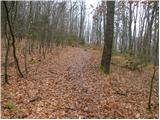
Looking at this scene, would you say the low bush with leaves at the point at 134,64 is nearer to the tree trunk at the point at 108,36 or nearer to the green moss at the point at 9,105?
the tree trunk at the point at 108,36

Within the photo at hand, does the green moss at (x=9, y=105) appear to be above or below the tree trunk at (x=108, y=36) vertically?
below

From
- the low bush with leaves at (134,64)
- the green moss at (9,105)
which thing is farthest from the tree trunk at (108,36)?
the green moss at (9,105)

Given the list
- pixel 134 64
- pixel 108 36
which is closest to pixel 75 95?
pixel 108 36

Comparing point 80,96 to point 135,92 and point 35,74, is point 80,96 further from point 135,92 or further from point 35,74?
point 35,74

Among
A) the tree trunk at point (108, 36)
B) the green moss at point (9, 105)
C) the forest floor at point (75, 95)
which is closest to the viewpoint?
the forest floor at point (75, 95)

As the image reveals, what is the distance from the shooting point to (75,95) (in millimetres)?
8359

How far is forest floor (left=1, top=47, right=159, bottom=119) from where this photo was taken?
23.2 ft

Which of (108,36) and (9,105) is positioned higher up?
(108,36)

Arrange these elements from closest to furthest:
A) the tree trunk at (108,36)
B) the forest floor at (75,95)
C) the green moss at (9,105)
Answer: the forest floor at (75,95)
the green moss at (9,105)
the tree trunk at (108,36)

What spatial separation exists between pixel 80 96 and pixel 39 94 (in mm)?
1273

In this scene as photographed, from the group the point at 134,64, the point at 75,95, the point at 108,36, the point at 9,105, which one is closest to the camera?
the point at 9,105

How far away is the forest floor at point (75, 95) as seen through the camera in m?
7.08

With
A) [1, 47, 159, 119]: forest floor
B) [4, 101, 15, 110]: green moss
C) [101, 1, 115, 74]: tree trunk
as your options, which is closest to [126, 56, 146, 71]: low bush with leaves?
[1, 47, 159, 119]: forest floor

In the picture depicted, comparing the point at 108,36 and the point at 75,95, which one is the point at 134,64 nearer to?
the point at 108,36
